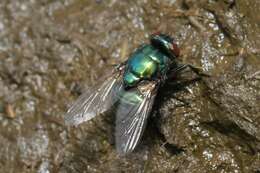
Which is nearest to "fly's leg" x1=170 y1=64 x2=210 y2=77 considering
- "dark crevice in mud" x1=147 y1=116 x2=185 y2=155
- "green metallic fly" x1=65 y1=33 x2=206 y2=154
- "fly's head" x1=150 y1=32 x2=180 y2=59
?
"green metallic fly" x1=65 y1=33 x2=206 y2=154

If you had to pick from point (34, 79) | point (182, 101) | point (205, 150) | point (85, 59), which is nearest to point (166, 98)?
point (182, 101)

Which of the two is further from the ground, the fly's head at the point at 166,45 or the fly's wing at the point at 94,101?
the fly's head at the point at 166,45

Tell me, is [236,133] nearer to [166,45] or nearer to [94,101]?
[166,45]

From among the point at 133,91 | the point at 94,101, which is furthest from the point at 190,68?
the point at 94,101

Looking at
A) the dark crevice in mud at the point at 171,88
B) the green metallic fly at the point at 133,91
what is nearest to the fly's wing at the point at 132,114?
the green metallic fly at the point at 133,91

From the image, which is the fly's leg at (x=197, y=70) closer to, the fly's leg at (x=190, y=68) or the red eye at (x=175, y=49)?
the fly's leg at (x=190, y=68)

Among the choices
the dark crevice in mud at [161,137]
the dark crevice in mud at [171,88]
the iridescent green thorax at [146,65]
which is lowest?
the dark crevice in mud at [161,137]

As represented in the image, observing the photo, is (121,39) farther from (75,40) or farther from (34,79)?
(34,79)
